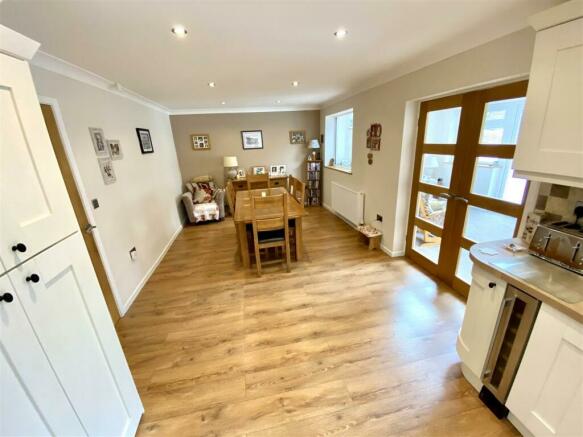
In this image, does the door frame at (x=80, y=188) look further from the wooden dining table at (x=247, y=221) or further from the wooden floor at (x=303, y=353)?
the wooden dining table at (x=247, y=221)

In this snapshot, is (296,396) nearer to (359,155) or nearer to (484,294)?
(484,294)

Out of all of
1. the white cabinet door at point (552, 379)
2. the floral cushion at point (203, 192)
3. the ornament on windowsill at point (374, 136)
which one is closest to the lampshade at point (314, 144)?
the ornament on windowsill at point (374, 136)

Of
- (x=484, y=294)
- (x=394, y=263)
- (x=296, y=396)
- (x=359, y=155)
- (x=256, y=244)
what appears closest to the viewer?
(x=484, y=294)

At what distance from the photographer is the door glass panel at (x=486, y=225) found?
192cm

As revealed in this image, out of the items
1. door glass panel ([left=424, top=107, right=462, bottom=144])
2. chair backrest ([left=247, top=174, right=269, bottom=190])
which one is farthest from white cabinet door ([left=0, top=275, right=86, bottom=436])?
chair backrest ([left=247, top=174, right=269, bottom=190])

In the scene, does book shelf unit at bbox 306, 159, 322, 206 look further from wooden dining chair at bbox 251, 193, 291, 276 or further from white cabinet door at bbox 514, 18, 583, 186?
white cabinet door at bbox 514, 18, 583, 186

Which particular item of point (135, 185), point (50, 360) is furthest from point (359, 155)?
point (50, 360)

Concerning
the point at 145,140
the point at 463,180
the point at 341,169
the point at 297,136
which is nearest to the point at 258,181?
the point at 341,169

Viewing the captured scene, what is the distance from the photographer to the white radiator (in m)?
3.90

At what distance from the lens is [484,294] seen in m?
1.40

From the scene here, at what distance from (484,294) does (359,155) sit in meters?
2.89

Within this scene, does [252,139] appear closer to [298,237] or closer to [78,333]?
[298,237]

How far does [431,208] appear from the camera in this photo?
274 centimetres

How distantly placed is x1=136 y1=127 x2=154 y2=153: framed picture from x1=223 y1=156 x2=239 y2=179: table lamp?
1701 millimetres
